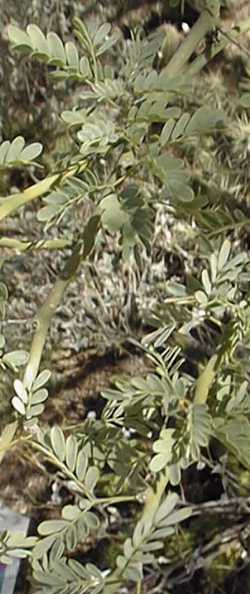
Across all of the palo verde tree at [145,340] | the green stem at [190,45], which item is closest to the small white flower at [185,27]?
Result: the green stem at [190,45]

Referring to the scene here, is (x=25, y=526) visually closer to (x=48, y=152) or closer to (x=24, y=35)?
(x=48, y=152)

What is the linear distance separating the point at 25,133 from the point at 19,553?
57.2 inches

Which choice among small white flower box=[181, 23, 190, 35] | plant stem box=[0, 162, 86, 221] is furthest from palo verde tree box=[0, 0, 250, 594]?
small white flower box=[181, 23, 190, 35]

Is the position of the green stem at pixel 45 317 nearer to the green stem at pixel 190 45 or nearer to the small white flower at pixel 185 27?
the green stem at pixel 190 45

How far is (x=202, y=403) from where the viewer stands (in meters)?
1.15

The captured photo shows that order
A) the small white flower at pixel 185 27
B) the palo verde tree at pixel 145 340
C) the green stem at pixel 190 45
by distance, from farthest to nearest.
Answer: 1. the small white flower at pixel 185 27
2. the green stem at pixel 190 45
3. the palo verde tree at pixel 145 340

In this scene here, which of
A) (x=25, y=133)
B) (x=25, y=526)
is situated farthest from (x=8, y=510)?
(x=25, y=133)

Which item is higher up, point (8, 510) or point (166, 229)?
point (166, 229)

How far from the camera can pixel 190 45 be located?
1.35 metres

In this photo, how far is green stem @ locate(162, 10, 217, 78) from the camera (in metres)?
1.32

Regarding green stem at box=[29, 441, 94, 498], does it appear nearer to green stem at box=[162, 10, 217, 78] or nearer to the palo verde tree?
the palo verde tree

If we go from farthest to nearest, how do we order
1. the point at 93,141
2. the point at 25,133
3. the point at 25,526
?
1. the point at 25,133
2. the point at 25,526
3. the point at 93,141

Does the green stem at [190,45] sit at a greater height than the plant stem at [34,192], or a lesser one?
lesser

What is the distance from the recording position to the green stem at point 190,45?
52.0 inches
